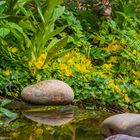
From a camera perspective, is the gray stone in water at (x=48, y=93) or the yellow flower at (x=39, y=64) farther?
the yellow flower at (x=39, y=64)

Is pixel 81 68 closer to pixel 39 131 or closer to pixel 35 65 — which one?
pixel 35 65

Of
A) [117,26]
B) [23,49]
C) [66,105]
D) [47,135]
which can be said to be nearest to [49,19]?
[23,49]

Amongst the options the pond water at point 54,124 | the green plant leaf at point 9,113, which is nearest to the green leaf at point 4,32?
the pond water at point 54,124

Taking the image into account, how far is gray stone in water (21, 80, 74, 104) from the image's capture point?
5613 mm

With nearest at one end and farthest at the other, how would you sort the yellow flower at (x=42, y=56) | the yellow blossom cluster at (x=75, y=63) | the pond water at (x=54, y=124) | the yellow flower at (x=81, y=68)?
the pond water at (x=54, y=124) < the yellow flower at (x=42, y=56) < the yellow blossom cluster at (x=75, y=63) < the yellow flower at (x=81, y=68)

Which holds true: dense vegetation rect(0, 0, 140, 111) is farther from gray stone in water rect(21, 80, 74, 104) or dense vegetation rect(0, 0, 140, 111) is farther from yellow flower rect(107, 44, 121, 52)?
gray stone in water rect(21, 80, 74, 104)

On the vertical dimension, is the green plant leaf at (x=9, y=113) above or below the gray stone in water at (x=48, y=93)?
below

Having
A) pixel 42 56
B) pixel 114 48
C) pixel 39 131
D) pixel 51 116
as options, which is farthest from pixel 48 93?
pixel 114 48

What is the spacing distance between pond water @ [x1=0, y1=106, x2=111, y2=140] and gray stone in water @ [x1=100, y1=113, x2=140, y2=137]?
0.09 meters

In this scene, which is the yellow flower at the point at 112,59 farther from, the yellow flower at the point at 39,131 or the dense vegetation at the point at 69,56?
the yellow flower at the point at 39,131

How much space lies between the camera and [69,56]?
257 inches

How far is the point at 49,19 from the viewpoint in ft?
21.1

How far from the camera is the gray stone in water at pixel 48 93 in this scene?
5613 millimetres

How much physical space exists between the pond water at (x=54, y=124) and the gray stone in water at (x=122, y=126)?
94 millimetres
